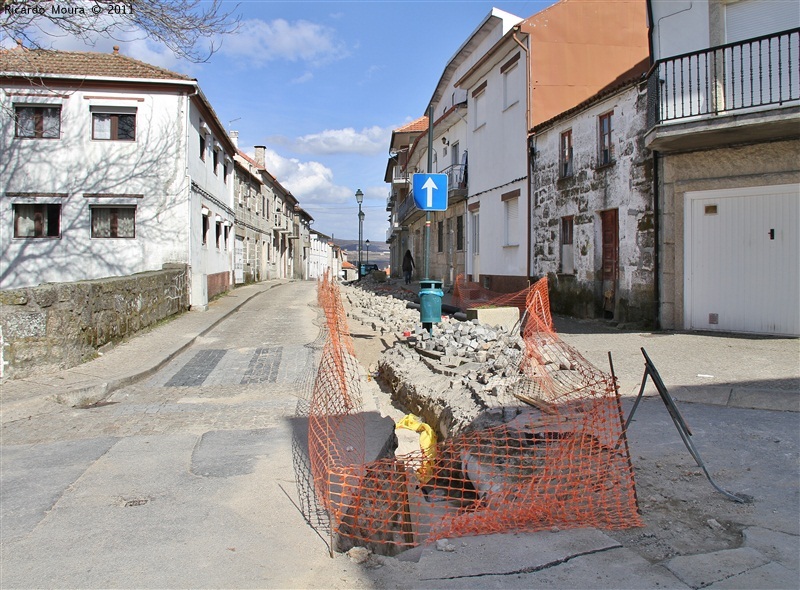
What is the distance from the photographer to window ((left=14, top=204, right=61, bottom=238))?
15234mm

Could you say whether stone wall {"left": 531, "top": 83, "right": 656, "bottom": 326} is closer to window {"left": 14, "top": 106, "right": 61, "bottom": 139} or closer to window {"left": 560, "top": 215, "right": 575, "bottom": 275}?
window {"left": 560, "top": 215, "right": 575, "bottom": 275}

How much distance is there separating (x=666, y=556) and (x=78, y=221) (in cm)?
1603

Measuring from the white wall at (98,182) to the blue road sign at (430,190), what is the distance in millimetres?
8392

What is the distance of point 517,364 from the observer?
7266mm

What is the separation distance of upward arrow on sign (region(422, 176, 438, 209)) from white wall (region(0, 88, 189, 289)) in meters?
8.49

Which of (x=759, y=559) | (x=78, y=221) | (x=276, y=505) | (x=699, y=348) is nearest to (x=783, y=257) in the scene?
(x=699, y=348)

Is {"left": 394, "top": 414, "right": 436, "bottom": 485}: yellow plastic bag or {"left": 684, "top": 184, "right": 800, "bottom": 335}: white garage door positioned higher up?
{"left": 684, "top": 184, "right": 800, "bottom": 335}: white garage door

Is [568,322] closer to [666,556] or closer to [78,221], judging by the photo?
[666,556]

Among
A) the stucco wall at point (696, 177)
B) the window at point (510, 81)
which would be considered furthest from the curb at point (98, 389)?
the window at point (510, 81)

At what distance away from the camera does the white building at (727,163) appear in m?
9.10

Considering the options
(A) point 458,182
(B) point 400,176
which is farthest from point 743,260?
(B) point 400,176

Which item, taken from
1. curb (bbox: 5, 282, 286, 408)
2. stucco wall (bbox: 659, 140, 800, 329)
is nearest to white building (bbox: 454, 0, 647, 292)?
stucco wall (bbox: 659, 140, 800, 329)

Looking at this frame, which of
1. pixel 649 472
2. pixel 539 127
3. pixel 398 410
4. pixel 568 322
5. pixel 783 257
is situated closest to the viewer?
pixel 649 472

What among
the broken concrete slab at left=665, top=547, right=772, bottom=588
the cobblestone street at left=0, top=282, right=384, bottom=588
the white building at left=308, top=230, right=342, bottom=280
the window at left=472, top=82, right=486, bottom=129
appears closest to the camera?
the broken concrete slab at left=665, top=547, right=772, bottom=588
